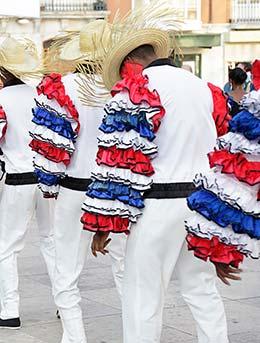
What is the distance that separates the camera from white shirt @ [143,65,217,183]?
16.2 feet

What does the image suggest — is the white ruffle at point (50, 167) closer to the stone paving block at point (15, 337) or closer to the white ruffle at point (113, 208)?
the white ruffle at point (113, 208)

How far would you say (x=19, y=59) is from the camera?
22.9 ft

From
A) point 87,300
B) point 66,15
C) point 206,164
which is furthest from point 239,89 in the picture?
point 66,15

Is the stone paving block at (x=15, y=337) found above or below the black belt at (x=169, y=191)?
below

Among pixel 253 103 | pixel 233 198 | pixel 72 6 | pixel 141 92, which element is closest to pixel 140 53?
pixel 141 92

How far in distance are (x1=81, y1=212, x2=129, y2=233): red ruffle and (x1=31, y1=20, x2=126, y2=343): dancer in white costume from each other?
99cm

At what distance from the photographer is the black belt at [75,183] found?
5922mm

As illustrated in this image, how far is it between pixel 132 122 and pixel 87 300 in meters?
3.10

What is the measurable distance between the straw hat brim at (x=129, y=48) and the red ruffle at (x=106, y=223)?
0.90 metres

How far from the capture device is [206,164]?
504 centimetres

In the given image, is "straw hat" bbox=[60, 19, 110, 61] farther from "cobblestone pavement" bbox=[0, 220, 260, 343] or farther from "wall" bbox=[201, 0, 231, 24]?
"wall" bbox=[201, 0, 231, 24]

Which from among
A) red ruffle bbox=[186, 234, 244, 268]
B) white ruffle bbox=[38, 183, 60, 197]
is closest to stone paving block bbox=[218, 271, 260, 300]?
white ruffle bbox=[38, 183, 60, 197]

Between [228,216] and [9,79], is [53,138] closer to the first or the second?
[9,79]

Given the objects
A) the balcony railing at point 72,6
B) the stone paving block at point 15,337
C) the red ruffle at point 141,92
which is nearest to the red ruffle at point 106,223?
the red ruffle at point 141,92
